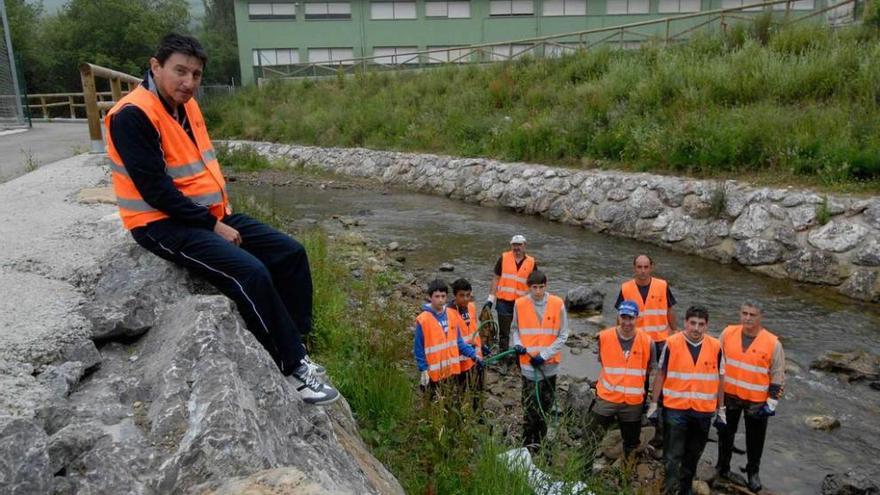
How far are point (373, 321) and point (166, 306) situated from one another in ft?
12.7

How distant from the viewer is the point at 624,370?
652 centimetres

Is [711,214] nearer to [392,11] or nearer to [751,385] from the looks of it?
[751,385]

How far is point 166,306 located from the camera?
3773 millimetres

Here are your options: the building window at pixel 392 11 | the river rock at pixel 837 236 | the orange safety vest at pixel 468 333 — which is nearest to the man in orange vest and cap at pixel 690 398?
the orange safety vest at pixel 468 333

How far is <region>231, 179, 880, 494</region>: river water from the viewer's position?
6.63 metres

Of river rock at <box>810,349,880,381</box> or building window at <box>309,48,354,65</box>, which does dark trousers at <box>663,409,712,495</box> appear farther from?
building window at <box>309,48,354,65</box>

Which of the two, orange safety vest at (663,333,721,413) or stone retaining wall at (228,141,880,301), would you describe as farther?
stone retaining wall at (228,141,880,301)

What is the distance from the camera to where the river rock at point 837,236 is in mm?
11180

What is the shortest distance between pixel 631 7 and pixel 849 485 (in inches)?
1614

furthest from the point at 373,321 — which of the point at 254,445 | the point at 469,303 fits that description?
the point at 254,445

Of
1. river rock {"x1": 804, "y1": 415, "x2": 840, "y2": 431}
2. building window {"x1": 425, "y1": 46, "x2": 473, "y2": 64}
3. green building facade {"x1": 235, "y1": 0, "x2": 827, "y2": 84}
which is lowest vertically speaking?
river rock {"x1": 804, "y1": 415, "x2": 840, "y2": 431}

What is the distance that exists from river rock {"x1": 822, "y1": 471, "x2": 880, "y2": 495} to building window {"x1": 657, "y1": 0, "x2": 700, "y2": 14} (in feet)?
134

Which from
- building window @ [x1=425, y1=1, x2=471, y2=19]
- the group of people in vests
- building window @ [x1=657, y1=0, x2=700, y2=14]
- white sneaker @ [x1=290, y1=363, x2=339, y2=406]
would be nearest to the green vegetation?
the group of people in vests

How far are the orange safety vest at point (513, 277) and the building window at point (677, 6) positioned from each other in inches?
1502
